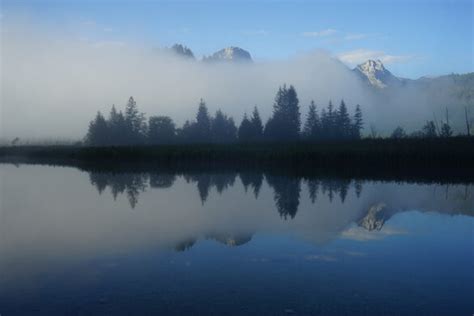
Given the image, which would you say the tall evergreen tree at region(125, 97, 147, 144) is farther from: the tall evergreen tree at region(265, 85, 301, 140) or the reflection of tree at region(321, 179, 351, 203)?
the reflection of tree at region(321, 179, 351, 203)

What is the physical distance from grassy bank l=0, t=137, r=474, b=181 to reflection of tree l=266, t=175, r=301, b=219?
9.15 metres

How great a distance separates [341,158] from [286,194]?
25933 mm

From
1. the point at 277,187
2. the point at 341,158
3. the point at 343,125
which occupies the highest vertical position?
the point at 343,125

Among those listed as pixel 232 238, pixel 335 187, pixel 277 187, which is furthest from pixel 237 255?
pixel 335 187

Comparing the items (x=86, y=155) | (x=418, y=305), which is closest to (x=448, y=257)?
(x=418, y=305)

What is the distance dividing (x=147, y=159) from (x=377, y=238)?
5266cm

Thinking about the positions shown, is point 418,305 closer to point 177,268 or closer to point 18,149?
point 177,268

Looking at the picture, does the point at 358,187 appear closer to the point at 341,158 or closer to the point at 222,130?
the point at 341,158

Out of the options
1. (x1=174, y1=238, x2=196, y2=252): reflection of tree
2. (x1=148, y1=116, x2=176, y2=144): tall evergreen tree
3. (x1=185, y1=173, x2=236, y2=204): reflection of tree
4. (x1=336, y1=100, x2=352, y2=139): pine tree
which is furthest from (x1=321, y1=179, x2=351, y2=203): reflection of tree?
(x1=148, y1=116, x2=176, y2=144): tall evergreen tree

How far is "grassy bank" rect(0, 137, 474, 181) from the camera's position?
46653 millimetres

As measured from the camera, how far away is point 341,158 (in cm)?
5253

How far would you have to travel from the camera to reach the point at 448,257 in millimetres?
13547

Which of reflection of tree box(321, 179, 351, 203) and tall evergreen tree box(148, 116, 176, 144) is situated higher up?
tall evergreen tree box(148, 116, 176, 144)

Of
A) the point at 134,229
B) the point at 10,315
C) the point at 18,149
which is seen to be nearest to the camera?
the point at 10,315
